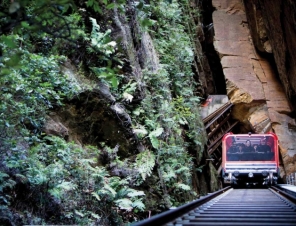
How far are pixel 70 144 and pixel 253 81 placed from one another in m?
18.9

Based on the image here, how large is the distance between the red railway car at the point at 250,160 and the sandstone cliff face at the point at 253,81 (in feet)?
21.9

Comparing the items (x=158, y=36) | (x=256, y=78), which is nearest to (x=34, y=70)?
(x=158, y=36)

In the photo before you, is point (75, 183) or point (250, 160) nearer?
point (75, 183)

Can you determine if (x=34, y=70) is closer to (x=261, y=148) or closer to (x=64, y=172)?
(x=64, y=172)

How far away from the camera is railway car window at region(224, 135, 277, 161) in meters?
15.6

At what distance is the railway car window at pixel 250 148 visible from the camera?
51.2ft

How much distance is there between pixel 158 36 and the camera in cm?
1595

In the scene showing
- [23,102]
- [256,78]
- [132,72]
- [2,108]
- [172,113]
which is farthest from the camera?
[256,78]

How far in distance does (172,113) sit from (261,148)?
5536 millimetres

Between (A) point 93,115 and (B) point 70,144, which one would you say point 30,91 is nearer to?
(B) point 70,144

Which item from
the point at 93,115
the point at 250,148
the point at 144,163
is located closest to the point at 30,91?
the point at 93,115

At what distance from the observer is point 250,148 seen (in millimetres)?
15859

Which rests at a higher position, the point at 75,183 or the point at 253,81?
the point at 253,81

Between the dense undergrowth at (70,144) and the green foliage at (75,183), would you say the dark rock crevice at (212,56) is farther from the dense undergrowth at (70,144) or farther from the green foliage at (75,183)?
the green foliage at (75,183)
